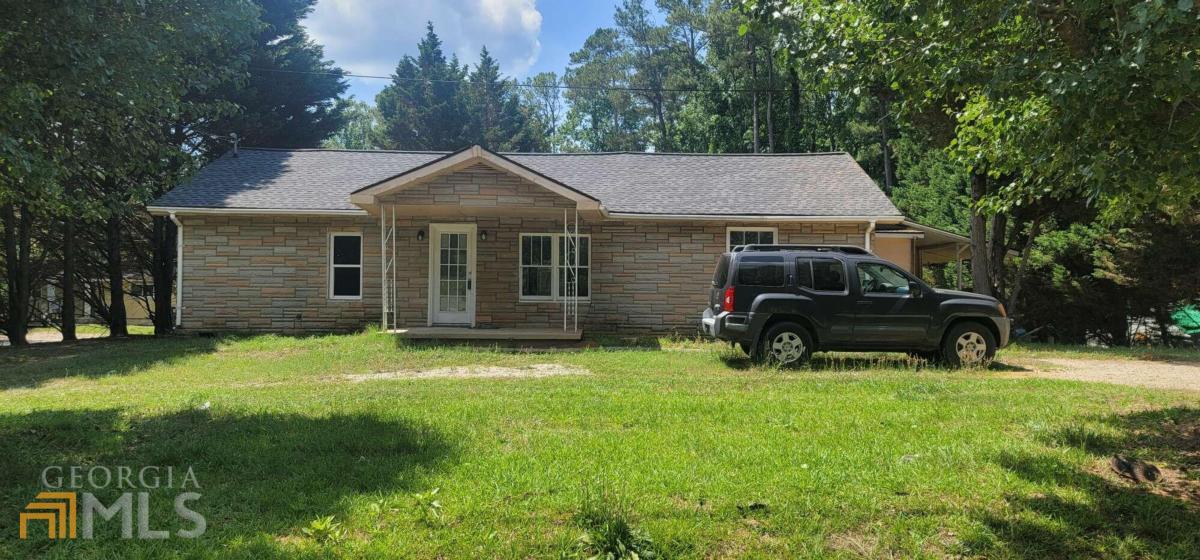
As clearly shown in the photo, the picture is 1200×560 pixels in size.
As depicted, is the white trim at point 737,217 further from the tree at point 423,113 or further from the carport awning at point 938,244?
the tree at point 423,113

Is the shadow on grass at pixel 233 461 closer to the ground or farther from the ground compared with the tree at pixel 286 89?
closer to the ground

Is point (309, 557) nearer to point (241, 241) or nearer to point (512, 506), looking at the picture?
point (512, 506)

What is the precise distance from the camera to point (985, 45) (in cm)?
505

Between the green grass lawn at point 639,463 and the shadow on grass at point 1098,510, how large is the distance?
0.01 metres

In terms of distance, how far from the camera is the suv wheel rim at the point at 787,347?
371 inches

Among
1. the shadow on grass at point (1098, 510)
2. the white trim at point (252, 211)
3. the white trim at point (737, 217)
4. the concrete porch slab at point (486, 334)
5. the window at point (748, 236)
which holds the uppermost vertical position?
the white trim at point (252, 211)

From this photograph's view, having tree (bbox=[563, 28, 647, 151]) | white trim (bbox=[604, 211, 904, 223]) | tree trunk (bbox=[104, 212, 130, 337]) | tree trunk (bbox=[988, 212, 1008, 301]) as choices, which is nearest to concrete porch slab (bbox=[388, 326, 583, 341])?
white trim (bbox=[604, 211, 904, 223])

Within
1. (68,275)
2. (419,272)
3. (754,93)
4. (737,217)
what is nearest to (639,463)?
(737,217)

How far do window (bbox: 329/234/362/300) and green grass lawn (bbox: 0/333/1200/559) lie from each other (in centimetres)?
606

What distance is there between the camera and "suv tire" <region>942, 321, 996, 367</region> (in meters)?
9.51

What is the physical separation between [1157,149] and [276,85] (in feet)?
88.9

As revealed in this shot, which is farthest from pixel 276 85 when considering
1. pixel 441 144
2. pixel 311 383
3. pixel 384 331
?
pixel 311 383

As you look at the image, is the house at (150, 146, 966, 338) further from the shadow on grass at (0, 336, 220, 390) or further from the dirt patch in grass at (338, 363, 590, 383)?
the dirt patch in grass at (338, 363, 590, 383)

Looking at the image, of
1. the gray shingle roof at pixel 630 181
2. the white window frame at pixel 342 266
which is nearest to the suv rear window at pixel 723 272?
the gray shingle roof at pixel 630 181
